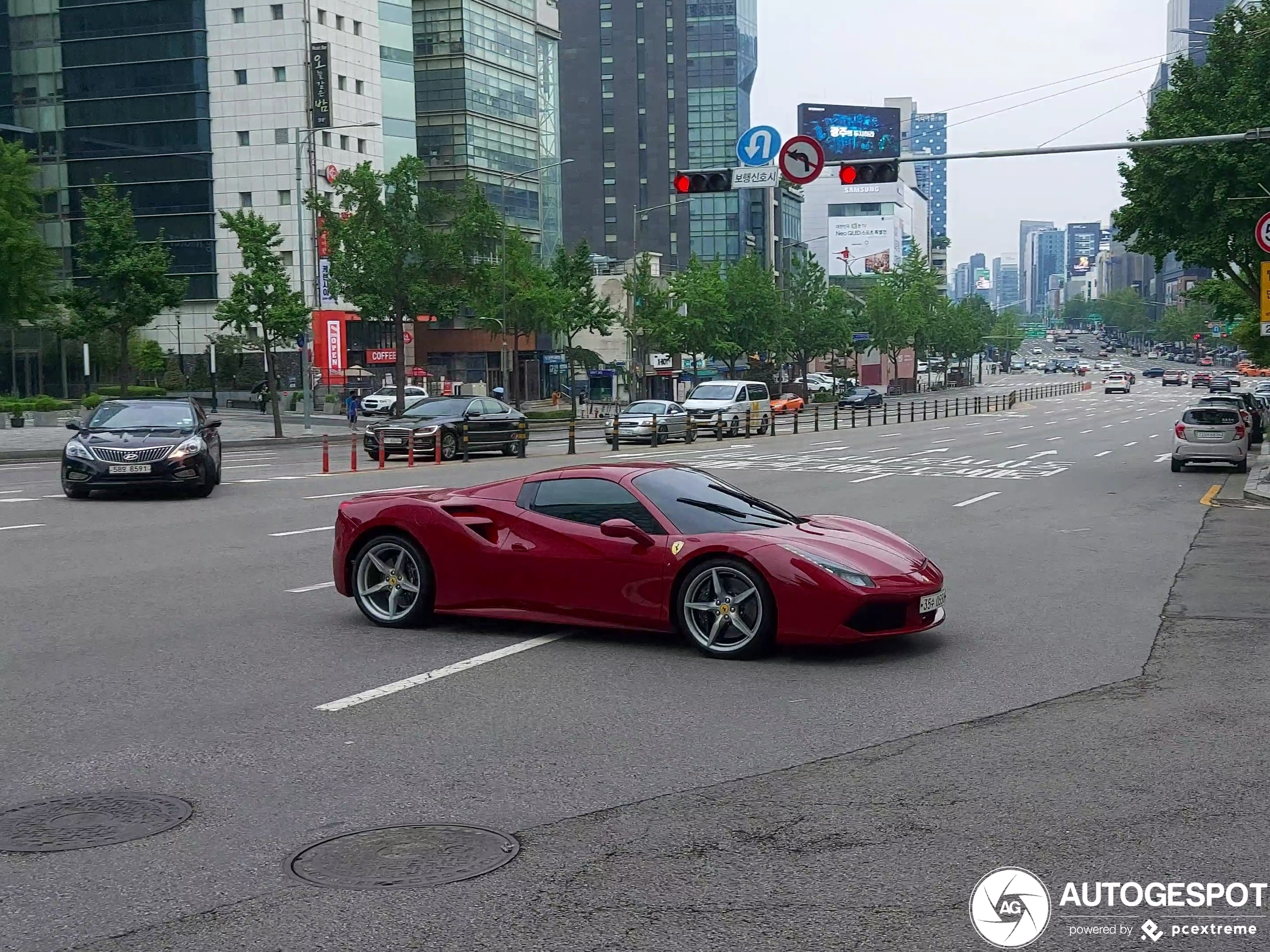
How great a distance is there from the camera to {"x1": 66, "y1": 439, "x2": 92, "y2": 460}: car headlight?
66.9ft

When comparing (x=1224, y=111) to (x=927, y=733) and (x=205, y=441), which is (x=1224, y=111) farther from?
(x=927, y=733)

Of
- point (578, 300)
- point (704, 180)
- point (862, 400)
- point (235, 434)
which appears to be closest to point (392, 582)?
point (704, 180)

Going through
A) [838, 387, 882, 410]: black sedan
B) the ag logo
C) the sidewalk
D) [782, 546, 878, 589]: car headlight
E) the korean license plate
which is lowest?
[838, 387, 882, 410]: black sedan

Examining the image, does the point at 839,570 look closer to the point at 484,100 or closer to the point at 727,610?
the point at 727,610

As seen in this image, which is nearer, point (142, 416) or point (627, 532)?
point (627, 532)

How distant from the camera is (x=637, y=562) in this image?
9.59 meters

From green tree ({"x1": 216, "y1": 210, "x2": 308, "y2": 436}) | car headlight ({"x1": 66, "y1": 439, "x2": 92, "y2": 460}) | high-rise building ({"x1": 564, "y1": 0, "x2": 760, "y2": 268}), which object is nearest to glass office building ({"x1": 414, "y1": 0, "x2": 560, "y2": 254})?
green tree ({"x1": 216, "y1": 210, "x2": 308, "y2": 436})

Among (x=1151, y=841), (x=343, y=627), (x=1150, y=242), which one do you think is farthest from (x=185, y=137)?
(x=1151, y=841)

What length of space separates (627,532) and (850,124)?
161731 mm

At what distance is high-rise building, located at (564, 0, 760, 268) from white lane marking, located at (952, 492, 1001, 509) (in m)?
122

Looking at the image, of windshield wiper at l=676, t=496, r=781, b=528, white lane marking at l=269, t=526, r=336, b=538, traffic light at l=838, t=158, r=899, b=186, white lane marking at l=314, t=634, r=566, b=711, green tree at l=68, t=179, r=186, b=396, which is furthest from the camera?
green tree at l=68, t=179, r=186, b=396

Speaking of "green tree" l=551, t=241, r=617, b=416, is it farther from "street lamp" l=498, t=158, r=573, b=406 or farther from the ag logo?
the ag logo

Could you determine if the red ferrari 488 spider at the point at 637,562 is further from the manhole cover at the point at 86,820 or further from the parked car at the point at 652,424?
the parked car at the point at 652,424

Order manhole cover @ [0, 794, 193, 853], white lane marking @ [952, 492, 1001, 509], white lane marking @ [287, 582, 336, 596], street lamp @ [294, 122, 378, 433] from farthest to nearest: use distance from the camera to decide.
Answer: street lamp @ [294, 122, 378, 433] → white lane marking @ [952, 492, 1001, 509] → white lane marking @ [287, 582, 336, 596] → manhole cover @ [0, 794, 193, 853]
